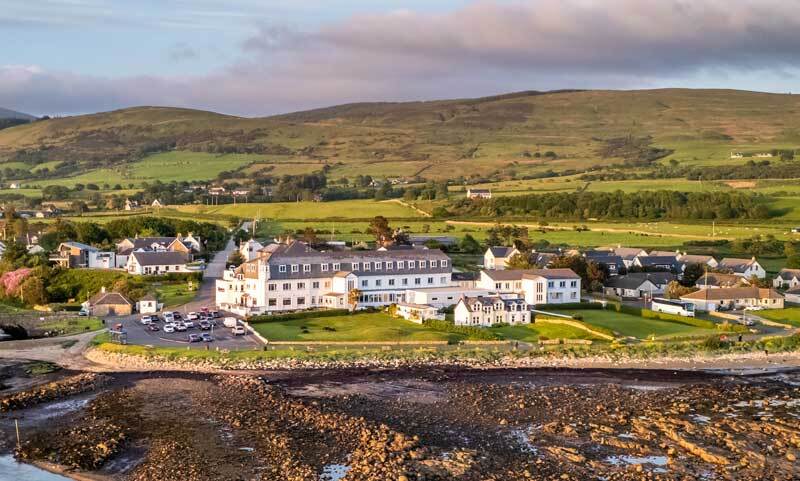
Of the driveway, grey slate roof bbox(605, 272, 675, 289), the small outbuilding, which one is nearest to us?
the driveway

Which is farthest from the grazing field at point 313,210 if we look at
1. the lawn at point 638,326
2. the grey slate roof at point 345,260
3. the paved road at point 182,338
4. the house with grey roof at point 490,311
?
the paved road at point 182,338

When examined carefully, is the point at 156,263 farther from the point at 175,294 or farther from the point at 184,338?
the point at 184,338

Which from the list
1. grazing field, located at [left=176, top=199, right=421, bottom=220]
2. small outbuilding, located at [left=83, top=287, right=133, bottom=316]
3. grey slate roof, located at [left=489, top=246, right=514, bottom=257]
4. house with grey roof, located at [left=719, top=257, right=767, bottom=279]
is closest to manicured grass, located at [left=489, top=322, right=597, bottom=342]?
grey slate roof, located at [left=489, top=246, right=514, bottom=257]

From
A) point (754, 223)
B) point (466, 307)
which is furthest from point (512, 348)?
point (754, 223)

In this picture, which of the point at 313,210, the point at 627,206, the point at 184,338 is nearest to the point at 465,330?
the point at 184,338

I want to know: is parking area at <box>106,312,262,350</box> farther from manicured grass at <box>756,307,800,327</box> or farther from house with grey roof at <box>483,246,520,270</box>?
manicured grass at <box>756,307,800,327</box>

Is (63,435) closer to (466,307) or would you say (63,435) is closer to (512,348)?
(512,348)
